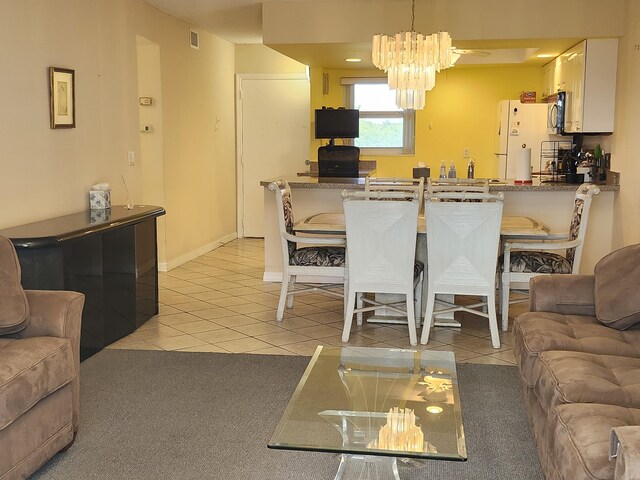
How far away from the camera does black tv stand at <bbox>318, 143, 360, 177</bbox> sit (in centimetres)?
774

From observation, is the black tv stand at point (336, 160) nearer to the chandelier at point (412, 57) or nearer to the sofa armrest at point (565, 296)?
the chandelier at point (412, 57)

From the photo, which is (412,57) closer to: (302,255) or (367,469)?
(302,255)

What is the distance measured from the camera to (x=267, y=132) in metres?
8.88

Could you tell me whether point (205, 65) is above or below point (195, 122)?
above

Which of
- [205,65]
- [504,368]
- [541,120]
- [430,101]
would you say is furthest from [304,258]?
[430,101]

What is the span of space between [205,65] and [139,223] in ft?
11.6

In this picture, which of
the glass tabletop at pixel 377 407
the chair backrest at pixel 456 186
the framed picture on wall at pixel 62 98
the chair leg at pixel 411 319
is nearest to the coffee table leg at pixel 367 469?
the glass tabletop at pixel 377 407

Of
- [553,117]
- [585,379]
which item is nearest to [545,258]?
[585,379]

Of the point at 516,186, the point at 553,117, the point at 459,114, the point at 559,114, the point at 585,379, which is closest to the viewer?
the point at 585,379

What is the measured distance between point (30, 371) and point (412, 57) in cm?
383

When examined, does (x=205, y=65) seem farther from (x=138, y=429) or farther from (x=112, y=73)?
(x=138, y=429)

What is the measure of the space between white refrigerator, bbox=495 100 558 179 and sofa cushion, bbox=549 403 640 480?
6.05 metres

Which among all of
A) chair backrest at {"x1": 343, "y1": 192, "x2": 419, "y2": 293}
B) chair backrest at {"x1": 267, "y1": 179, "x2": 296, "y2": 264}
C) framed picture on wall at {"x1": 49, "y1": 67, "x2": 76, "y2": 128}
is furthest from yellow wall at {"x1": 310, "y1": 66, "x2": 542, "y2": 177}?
chair backrest at {"x1": 343, "y1": 192, "x2": 419, "y2": 293}

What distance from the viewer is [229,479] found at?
2.67m
